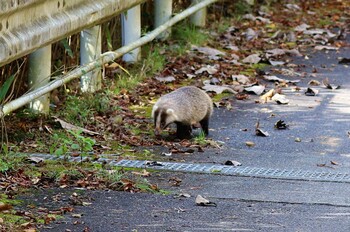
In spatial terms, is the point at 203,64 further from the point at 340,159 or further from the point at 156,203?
the point at 156,203

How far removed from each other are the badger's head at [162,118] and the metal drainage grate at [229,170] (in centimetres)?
94

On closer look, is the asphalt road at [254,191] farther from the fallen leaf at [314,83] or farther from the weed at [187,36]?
the weed at [187,36]

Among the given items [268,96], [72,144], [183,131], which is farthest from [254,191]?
[268,96]

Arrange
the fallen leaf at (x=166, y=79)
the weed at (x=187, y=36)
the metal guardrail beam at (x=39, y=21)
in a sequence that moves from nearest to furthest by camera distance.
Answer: the metal guardrail beam at (x=39, y=21) < the fallen leaf at (x=166, y=79) < the weed at (x=187, y=36)

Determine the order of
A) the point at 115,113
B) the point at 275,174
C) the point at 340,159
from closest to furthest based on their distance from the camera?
1. the point at 275,174
2. the point at 340,159
3. the point at 115,113

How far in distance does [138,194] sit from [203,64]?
15.6 feet

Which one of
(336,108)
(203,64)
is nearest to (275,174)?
(336,108)

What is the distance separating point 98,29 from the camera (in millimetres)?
8719

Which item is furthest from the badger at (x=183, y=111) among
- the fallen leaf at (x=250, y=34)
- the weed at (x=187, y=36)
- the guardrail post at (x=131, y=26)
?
the fallen leaf at (x=250, y=34)

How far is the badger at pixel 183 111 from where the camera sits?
25.5 ft

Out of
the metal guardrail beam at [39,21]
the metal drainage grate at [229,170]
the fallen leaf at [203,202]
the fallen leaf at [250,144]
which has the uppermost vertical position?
the metal guardrail beam at [39,21]

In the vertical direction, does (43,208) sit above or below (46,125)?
above

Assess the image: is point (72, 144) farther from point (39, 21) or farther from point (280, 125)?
point (280, 125)

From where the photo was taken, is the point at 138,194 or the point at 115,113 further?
the point at 115,113
